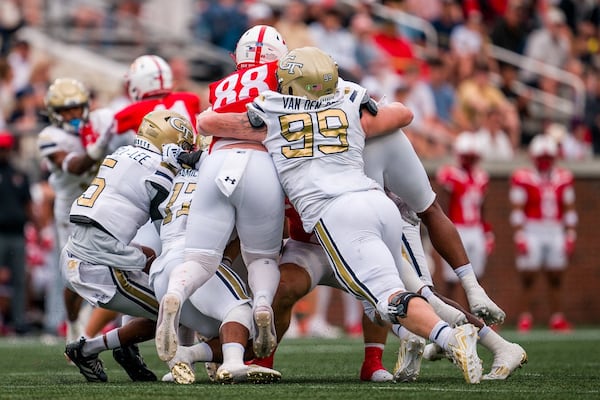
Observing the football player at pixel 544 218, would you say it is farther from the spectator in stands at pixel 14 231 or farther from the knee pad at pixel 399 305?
the knee pad at pixel 399 305

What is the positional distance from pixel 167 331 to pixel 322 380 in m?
1.30

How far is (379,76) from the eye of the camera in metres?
16.2

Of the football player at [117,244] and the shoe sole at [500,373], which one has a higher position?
the football player at [117,244]

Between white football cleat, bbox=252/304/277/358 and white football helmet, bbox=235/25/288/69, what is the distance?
63.8 inches

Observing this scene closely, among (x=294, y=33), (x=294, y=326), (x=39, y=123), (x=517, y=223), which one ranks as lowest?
(x=294, y=326)

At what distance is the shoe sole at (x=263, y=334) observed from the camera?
6.82m

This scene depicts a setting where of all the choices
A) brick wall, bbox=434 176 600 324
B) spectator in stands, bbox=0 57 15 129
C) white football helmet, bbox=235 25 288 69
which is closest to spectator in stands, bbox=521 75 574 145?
brick wall, bbox=434 176 600 324

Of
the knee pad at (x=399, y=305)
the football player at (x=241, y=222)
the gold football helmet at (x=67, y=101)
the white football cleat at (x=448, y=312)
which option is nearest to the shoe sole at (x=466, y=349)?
the knee pad at (x=399, y=305)

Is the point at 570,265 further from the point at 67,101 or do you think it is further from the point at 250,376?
the point at 250,376

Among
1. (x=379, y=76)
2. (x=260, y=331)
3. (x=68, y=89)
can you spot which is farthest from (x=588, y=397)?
(x=379, y=76)

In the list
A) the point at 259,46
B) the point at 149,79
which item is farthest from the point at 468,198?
the point at 259,46

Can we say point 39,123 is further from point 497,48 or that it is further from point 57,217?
point 497,48

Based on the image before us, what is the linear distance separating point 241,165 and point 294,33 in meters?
9.52

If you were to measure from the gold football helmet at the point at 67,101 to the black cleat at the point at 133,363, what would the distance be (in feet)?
9.80
